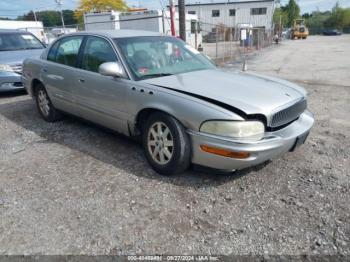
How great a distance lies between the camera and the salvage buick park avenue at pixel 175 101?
274cm

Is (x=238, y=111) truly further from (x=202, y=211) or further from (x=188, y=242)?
(x=188, y=242)

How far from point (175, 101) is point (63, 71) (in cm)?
234

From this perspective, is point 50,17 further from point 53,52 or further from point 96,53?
point 96,53

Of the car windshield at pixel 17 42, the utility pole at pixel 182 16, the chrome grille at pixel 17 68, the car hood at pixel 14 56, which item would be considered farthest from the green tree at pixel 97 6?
the chrome grille at pixel 17 68

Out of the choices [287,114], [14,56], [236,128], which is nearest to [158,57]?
[236,128]

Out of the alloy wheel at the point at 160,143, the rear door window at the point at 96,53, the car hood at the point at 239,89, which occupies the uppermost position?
the rear door window at the point at 96,53

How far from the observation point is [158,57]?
12.3ft

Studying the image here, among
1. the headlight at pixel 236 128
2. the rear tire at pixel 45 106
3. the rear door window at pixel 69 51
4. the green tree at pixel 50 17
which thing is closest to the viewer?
the headlight at pixel 236 128

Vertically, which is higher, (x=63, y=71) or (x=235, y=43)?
(x=63, y=71)

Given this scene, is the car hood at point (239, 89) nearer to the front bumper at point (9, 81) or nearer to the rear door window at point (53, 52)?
the rear door window at point (53, 52)

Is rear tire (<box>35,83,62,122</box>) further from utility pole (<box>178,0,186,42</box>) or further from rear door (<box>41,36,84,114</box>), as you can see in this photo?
utility pole (<box>178,0,186,42</box>)

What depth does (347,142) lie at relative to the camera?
415 centimetres

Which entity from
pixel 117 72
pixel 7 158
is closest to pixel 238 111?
pixel 117 72

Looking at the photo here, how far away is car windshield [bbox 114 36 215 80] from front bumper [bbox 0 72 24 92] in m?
4.67
